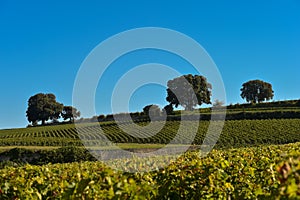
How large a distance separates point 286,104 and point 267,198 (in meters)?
87.6

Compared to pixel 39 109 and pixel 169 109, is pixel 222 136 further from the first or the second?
pixel 39 109

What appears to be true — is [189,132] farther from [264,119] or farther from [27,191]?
[27,191]

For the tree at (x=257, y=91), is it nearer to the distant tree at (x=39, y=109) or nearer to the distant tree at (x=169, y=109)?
the distant tree at (x=169, y=109)

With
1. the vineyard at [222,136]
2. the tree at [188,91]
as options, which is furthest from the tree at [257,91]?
the vineyard at [222,136]

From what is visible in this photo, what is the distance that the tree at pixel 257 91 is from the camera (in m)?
120

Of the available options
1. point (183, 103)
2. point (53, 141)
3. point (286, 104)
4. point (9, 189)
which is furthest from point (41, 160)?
point (286, 104)

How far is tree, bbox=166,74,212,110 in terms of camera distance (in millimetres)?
90438

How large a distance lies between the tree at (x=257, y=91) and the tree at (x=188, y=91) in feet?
74.9

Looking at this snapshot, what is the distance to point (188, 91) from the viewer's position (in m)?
95.2

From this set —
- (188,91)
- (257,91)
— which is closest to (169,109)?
(188,91)

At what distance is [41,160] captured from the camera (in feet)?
148

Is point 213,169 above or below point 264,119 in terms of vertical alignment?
below

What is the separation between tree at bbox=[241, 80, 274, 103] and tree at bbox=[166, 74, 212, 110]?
74.9ft

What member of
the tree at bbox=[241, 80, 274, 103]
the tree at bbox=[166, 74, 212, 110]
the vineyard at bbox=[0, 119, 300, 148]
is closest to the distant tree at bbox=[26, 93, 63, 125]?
the tree at bbox=[166, 74, 212, 110]
